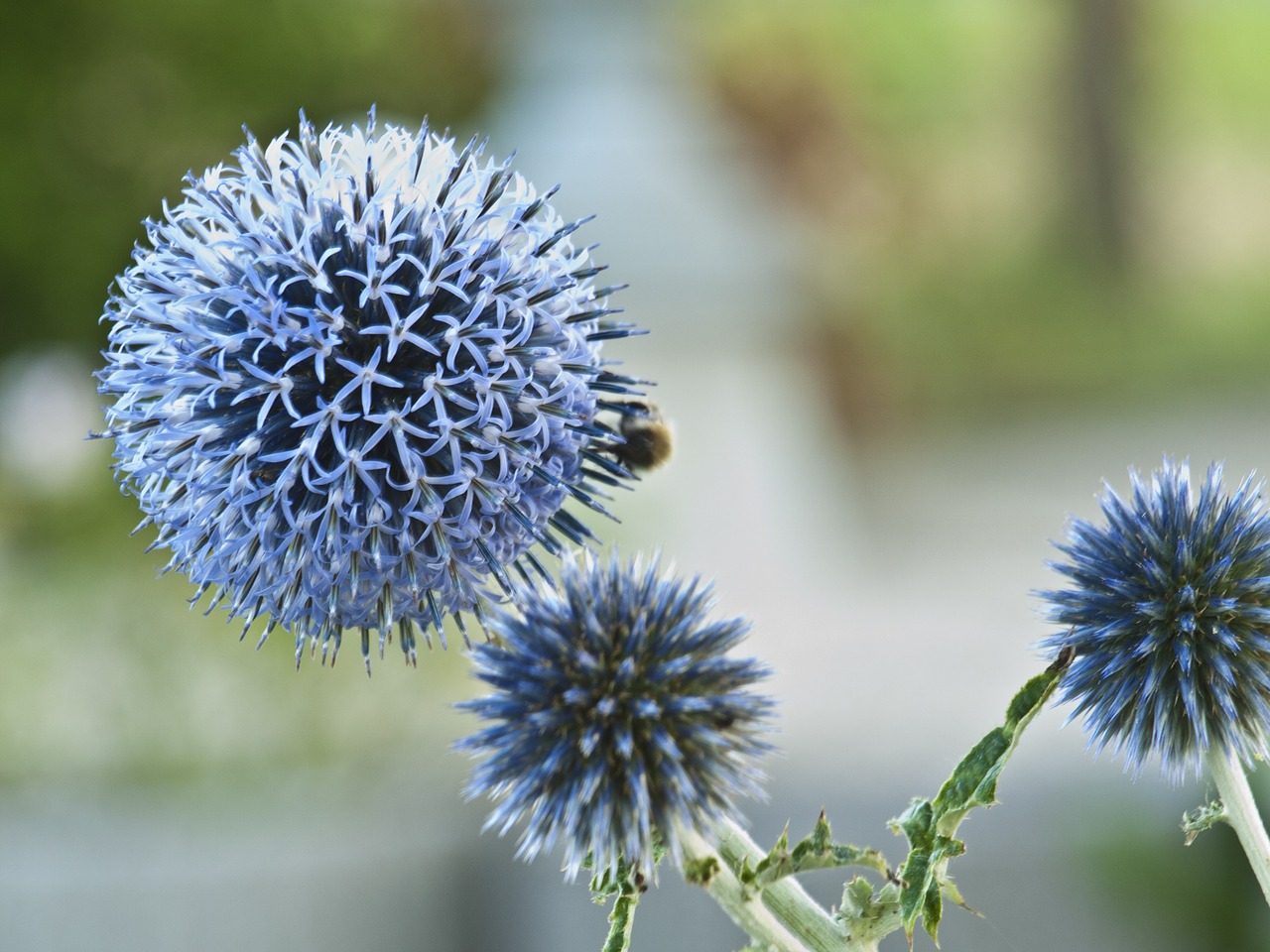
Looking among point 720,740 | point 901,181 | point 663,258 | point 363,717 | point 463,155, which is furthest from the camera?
point 901,181

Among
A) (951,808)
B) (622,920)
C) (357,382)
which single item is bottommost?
(622,920)

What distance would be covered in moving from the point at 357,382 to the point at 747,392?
9.02 m

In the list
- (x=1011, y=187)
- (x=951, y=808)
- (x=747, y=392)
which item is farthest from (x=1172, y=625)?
(x=1011, y=187)

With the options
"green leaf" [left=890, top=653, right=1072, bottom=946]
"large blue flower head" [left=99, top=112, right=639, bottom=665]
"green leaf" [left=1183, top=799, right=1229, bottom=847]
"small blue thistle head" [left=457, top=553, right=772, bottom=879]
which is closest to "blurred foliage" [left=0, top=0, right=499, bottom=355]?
"large blue flower head" [left=99, top=112, right=639, bottom=665]

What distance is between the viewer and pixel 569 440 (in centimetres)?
205

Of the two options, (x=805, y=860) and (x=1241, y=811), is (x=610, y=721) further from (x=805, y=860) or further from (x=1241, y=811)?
(x=1241, y=811)

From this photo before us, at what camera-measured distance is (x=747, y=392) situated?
10.9 m

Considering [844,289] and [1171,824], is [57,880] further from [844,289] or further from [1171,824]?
[844,289]

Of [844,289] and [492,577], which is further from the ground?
[844,289]

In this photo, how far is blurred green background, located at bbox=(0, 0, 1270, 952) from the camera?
563 centimetres

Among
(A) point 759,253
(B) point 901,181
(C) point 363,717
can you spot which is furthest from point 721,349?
(B) point 901,181

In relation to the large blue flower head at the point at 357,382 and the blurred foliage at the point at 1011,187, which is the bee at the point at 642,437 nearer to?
the large blue flower head at the point at 357,382

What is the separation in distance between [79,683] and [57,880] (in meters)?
0.98

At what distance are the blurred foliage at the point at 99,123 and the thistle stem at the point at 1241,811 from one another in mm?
8637
